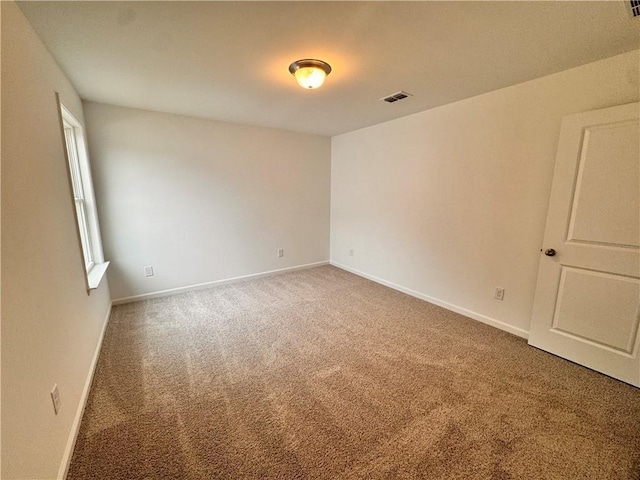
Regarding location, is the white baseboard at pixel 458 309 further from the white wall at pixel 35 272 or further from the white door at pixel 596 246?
the white wall at pixel 35 272

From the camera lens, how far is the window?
8.45 ft

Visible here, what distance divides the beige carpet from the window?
68cm

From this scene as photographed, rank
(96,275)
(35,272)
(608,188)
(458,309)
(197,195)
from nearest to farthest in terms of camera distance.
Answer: (35,272) → (608,188) → (96,275) → (458,309) → (197,195)

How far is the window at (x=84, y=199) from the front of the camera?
2576 millimetres

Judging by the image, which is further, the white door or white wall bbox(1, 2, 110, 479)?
the white door

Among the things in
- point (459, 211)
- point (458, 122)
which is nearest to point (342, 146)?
point (458, 122)

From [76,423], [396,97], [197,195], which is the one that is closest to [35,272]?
[76,423]

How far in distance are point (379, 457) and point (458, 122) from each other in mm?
3027

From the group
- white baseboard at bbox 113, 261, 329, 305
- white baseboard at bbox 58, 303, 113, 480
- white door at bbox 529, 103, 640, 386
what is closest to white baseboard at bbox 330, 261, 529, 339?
white door at bbox 529, 103, 640, 386

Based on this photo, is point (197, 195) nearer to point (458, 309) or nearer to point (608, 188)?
point (458, 309)

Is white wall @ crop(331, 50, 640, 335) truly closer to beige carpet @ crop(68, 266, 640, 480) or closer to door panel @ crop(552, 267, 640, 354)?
door panel @ crop(552, 267, 640, 354)

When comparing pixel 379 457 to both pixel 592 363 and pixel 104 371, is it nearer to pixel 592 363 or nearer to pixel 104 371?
pixel 592 363

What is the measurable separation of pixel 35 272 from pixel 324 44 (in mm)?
2048

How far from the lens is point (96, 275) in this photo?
99.3 inches
